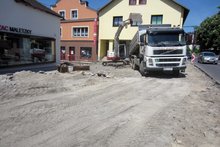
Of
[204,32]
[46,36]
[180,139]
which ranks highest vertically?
[204,32]

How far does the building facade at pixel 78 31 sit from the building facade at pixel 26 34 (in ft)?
39.5

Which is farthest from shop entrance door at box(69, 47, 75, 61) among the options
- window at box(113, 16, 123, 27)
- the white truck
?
the white truck

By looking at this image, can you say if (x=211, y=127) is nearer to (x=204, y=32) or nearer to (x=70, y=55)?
(x=70, y=55)

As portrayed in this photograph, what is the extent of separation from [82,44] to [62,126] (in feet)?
94.5

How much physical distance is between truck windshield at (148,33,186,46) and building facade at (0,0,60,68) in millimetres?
9804

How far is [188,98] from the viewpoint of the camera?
7.79 metres

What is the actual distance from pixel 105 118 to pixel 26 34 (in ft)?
43.3

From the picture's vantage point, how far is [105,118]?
534 cm

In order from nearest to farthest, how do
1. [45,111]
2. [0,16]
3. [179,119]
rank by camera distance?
1. [179,119]
2. [45,111]
3. [0,16]

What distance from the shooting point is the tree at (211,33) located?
53828 mm

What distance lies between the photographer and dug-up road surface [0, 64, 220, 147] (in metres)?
4.07

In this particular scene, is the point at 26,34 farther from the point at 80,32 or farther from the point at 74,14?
the point at 74,14

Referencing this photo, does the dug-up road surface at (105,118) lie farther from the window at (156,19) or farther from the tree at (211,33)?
the tree at (211,33)

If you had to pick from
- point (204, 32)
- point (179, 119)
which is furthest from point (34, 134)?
point (204, 32)
